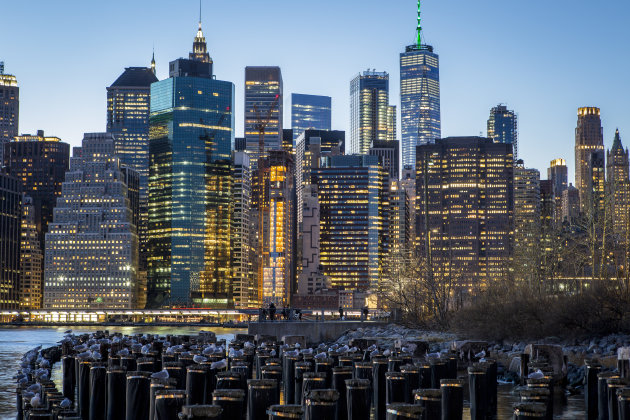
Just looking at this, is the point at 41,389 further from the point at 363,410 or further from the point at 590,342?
the point at 590,342

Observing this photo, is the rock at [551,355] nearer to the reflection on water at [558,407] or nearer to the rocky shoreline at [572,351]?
the rocky shoreline at [572,351]

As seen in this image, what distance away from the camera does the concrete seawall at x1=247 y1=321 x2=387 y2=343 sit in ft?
221

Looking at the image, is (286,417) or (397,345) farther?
(397,345)

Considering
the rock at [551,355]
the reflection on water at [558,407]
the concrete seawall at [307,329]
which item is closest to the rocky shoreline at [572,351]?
the rock at [551,355]

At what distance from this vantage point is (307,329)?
225 ft

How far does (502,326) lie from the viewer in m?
47.9

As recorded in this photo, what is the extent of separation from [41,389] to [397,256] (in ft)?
278

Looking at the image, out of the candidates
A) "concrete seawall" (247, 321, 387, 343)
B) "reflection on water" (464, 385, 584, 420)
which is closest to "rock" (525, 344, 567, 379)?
"reflection on water" (464, 385, 584, 420)

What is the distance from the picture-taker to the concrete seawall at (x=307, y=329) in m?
67.2

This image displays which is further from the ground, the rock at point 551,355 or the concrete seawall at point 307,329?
the rock at point 551,355

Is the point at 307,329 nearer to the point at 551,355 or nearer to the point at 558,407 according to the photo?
the point at 551,355

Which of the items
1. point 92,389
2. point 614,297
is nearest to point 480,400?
point 92,389

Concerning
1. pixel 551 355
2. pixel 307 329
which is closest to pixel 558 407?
pixel 551 355

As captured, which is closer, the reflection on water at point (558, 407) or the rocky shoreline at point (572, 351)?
the reflection on water at point (558, 407)
